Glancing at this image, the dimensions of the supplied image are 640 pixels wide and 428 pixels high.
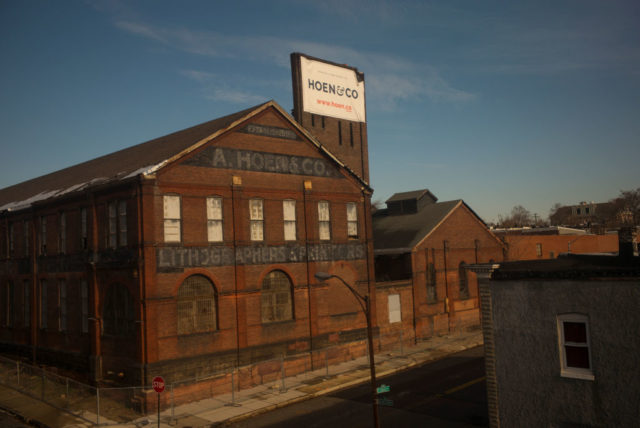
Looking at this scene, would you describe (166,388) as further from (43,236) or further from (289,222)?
(43,236)

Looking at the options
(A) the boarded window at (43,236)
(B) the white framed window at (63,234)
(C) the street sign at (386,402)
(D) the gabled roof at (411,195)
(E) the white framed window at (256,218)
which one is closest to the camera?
(C) the street sign at (386,402)

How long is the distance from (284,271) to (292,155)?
22.4ft

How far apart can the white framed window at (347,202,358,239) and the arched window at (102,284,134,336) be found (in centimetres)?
1427

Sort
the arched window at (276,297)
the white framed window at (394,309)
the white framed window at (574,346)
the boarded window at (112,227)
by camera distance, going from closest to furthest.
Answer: the white framed window at (574,346), the boarded window at (112,227), the arched window at (276,297), the white framed window at (394,309)

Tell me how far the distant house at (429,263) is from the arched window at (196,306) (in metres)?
13.0

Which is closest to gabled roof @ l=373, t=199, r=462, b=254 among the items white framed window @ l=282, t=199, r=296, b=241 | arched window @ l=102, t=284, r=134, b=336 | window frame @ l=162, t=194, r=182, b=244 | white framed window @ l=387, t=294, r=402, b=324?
white framed window @ l=387, t=294, r=402, b=324

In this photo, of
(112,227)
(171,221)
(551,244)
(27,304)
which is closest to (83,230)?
(112,227)

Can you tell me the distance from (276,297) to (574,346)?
58.5ft

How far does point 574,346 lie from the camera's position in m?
15.2

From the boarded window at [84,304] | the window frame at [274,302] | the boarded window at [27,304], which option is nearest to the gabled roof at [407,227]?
the window frame at [274,302]

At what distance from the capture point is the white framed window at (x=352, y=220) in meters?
34.7

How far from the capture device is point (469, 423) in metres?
20.5

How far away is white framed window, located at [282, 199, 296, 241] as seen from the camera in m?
31.1

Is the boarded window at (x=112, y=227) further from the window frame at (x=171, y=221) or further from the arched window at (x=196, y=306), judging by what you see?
the arched window at (x=196, y=306)
